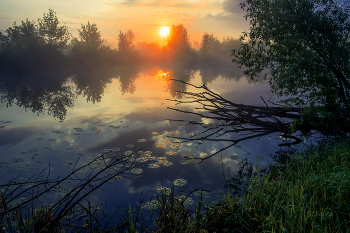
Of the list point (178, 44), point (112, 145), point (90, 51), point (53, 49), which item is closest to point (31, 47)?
point (53, 49)

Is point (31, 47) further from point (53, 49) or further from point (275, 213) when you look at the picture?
point (275, 213)

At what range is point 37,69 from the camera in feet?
110

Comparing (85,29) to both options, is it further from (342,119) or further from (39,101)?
(342,119)

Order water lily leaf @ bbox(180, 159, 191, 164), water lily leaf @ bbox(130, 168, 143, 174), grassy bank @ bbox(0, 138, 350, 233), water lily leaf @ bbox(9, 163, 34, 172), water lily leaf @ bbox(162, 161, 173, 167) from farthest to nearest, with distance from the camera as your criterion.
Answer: water lily leaf @ bbox(180, 159, 191, 164)
water lily leaf @ bbox(162, 161, 173, 167)
water lily leaf @ bbox(9, 163, 34, 172)
water lily leaf @ bbox(130, 168, 143, 174)
grassy bank @ bbox(0, 138, 350, 233)

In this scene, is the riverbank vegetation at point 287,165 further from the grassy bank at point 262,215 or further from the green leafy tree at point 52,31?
the green leafy tree at point 52,31

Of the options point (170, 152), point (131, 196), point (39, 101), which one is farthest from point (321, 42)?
point (39, 101)

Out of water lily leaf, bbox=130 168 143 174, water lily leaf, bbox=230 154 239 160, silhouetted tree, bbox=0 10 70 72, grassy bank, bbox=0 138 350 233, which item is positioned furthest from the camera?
silhouetted tree, bbox=0 10 70 72

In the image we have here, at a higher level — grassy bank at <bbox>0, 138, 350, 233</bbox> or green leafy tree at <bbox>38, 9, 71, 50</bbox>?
green leafy tree at <bbox>38, 9, 71, 50</bbox>

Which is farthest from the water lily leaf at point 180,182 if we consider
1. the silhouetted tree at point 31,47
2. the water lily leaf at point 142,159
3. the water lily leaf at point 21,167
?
the silhouetted tree at point 31,47

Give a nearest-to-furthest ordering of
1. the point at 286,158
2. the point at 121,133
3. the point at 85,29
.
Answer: the point at 286,158, the point at 121,133, the point at 85,29

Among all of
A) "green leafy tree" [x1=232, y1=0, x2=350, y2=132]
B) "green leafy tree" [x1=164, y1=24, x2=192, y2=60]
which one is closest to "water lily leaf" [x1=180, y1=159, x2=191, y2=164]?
"green leafy tree" [x1=232, y1=0, x2=350, y2=132]

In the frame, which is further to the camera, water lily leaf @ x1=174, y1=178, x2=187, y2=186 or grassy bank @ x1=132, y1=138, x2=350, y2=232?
water lily leaf @ x1=174, y1=178, x2=187, y2=186

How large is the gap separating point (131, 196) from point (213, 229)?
1.92 m

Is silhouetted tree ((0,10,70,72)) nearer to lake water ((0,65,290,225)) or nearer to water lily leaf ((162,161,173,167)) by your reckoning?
lake water ((0,65,290,225))
